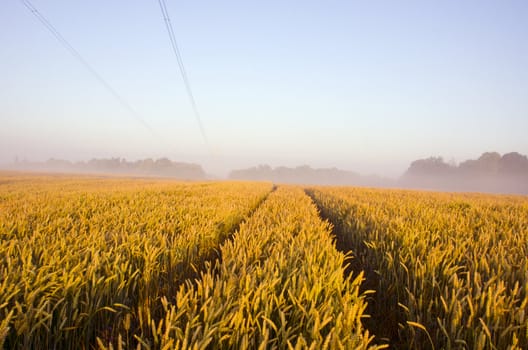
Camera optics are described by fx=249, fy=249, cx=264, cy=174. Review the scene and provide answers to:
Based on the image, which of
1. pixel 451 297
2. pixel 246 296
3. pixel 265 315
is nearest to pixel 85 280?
pixel 246 296

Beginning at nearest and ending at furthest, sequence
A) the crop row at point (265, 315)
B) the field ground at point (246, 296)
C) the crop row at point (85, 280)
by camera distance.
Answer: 1. the crop row at point (265, 315)
2. the field ground at point (246, 296)
3. the crop row at point (85, 280)

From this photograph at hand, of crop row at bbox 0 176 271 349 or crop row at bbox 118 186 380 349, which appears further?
crop row at bbox 0 176 271 349

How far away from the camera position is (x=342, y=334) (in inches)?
53.7

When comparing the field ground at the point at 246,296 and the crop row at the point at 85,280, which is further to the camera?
the crop row at the point at 85,280

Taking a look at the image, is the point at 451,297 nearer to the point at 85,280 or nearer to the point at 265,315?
the point at 265,315

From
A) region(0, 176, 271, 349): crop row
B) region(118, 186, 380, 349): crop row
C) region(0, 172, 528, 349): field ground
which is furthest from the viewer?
region(0, 176, 271, 349): crop row

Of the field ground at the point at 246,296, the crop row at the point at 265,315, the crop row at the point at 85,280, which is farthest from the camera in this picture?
the crop row at the point at 85,280

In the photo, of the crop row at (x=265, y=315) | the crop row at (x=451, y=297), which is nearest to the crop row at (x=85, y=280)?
the crop row at (x=265, y=315)

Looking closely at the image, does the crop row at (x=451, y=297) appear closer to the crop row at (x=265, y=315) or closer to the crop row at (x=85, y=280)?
the crop row at (x=265, y=315)

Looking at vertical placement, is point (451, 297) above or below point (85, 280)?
below

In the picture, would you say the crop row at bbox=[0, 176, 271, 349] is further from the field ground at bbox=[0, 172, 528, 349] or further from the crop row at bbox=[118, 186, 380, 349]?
the crop row at bbox=[118, 186, 380, 349]

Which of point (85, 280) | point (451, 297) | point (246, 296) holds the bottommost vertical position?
point (451, 297)

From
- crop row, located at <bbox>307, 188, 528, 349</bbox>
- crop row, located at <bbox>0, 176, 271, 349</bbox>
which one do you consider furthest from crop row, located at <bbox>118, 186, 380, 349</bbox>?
crop row, located at <bbox>307, 188, 528, 349</bbox>

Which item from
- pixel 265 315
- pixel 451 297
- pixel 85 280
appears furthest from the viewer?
pixel 451 297
